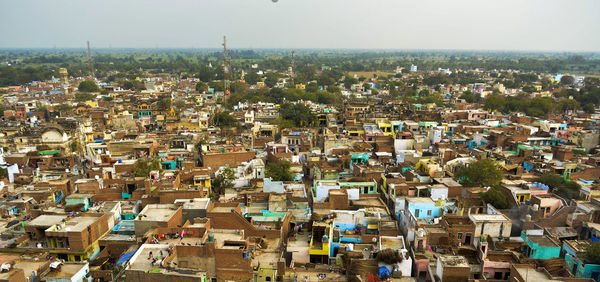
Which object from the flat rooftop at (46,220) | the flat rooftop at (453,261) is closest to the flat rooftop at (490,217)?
the flat rooftop at (453,261)

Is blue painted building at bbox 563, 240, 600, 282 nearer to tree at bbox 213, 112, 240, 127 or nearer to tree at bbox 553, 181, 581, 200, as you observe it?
tree at bbox 553, 181, 581, 200

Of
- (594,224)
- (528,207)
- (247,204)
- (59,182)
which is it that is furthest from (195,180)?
(594,224)

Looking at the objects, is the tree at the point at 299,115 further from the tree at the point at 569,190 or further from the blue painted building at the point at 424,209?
the tree at the point at 569,190

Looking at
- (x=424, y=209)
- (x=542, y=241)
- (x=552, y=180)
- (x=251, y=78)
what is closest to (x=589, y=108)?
(x=552, y=180)

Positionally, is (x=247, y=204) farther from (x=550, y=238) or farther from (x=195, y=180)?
(x=550, y=238)

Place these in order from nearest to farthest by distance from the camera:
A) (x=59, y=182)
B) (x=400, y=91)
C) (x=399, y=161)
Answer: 1. (x=59, y=182)
2. (x=399, y=161)
3. (x=400, y=91)

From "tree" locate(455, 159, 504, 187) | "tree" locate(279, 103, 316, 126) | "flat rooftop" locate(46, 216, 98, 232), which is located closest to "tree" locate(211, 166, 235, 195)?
"flat rooftop" locate(46, 216, 98, 232)

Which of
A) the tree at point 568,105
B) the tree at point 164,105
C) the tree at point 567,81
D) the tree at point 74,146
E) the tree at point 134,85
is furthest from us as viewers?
the tree at point 567,81
